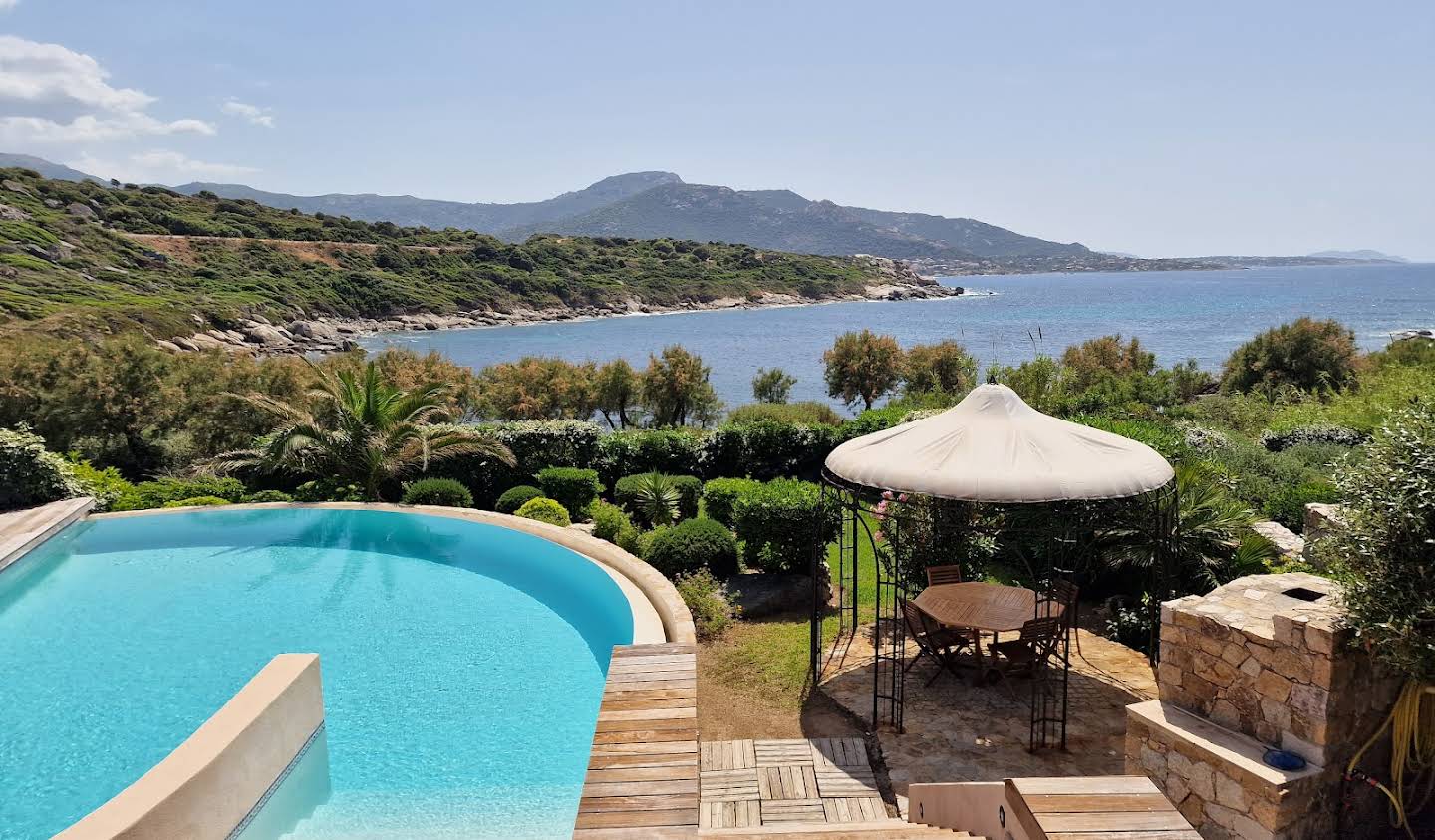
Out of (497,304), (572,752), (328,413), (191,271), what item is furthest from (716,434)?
(497,304)

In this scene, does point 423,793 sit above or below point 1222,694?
below

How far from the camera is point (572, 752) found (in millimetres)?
6992

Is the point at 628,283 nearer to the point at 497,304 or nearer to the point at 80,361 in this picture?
the point at 497,304

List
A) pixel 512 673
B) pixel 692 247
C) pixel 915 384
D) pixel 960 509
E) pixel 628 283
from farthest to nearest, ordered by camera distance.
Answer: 1. pixel 692 247
2. pixel 628 283
3. pixel 915 384
4. pixel 960 509
5. pixel 512 673

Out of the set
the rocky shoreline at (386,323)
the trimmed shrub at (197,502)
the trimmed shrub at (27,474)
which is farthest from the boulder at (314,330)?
the trimmed shrub at (197,502)

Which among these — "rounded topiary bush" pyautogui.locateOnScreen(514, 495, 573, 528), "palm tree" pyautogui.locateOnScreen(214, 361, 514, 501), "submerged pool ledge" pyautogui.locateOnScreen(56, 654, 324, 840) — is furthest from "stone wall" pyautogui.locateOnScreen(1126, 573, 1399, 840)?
"palm tree" pyautogui.locateOnScreen(214, 361, 514, 501)

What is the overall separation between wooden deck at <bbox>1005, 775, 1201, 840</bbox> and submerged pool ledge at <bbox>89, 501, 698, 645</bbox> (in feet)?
15.0

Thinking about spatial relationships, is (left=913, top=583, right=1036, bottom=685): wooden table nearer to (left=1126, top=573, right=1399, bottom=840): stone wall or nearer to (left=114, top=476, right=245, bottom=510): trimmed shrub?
(left=1126, top=573, right=1399, bottom=840): stone wall

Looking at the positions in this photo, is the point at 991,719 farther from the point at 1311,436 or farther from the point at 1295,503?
the point at 1311,436

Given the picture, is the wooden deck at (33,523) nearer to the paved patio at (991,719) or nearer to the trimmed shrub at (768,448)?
the trimmed shrub at (768,448)

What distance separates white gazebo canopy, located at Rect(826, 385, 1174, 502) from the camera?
6.07 m

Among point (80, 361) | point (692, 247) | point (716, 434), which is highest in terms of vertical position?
point (692, 247)

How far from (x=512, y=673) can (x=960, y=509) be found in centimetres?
548

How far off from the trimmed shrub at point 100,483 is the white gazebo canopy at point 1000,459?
41.2 feet
